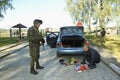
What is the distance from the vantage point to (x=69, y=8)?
48094mm

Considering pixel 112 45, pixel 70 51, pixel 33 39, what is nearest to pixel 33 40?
pixel 33 39

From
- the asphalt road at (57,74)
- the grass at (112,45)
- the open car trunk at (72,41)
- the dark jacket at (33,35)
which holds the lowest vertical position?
the asphalt road at (57,74)

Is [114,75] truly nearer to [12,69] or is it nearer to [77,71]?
[77,71]

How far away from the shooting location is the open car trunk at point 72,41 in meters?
15.2

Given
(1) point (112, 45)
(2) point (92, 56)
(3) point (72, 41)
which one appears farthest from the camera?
(1) point (112, 45)

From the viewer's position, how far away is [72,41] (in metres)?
15.3

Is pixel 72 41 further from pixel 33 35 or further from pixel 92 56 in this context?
pixel 33 35

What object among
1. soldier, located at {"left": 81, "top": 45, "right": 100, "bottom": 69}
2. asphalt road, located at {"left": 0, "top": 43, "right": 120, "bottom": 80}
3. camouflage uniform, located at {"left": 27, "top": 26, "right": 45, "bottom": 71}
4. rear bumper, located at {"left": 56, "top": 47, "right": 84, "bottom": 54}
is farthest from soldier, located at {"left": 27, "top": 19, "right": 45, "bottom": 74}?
rear bumper, located at {"left": 56, "top": 47, "right": 84, "bottom": 54}

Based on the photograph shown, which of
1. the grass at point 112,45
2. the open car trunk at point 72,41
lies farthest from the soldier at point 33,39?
the grass at point 112,45

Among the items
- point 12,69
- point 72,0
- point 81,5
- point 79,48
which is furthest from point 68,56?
point 72,0

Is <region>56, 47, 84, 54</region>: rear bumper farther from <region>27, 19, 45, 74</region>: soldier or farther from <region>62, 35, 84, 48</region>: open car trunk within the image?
<region>27, 19, 45, 74</region>: soldier

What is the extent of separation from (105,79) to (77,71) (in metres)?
1.82

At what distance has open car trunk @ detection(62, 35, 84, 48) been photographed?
15.2 m

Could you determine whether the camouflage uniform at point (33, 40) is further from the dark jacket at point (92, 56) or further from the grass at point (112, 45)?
the grass at point (112, 45)
